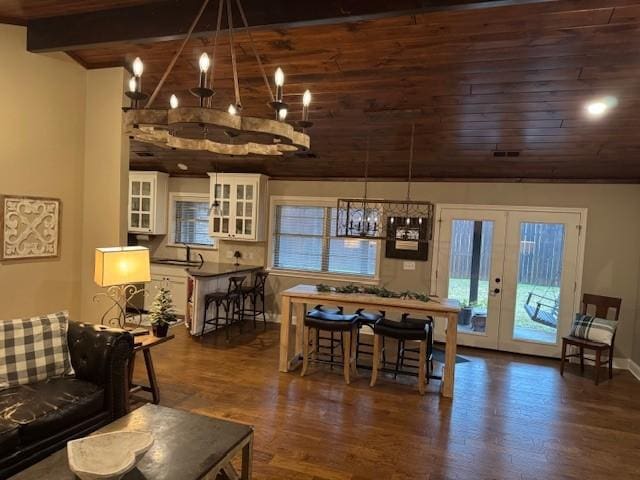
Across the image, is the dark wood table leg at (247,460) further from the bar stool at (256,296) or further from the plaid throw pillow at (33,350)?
the bar stool at (256,296)

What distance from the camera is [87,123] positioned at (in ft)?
12.9

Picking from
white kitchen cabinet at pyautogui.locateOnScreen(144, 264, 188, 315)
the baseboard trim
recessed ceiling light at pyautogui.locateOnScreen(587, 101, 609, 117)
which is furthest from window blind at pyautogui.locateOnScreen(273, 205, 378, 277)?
the baseboard trim

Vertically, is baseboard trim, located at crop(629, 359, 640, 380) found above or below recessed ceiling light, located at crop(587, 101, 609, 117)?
below

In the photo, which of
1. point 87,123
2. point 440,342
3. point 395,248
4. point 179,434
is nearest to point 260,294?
point 395,248

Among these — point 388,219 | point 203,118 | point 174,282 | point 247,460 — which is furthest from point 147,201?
point 203,118

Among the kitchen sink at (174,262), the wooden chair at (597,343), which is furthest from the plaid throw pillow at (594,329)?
the kitchen sink at (174,262)

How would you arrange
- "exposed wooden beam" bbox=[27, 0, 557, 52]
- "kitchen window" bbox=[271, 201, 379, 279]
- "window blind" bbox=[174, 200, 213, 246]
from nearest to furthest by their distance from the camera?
"exposed wooden beam" bbox=[27, 0, 557, 52], "kitchen window" bbox=[271, 201, 379, 279], "window blind" bbox=[174, 200, 213, 246]

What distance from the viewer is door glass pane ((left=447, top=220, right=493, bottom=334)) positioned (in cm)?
572

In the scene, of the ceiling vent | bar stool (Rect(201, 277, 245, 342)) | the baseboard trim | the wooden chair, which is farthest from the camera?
bar stool (Rect(201, 277, 245, 342))

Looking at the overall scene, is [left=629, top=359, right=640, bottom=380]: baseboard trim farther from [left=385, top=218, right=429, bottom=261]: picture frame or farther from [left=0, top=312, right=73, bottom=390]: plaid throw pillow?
[left=0, top=312, right=73, bottom=390]: plaid throw pillow

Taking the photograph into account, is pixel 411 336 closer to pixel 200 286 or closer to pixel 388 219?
pixel 388 219

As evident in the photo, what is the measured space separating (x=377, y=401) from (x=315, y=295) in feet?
4.01

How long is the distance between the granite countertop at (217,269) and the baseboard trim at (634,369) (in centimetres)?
512

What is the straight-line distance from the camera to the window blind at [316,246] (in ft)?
21.1
